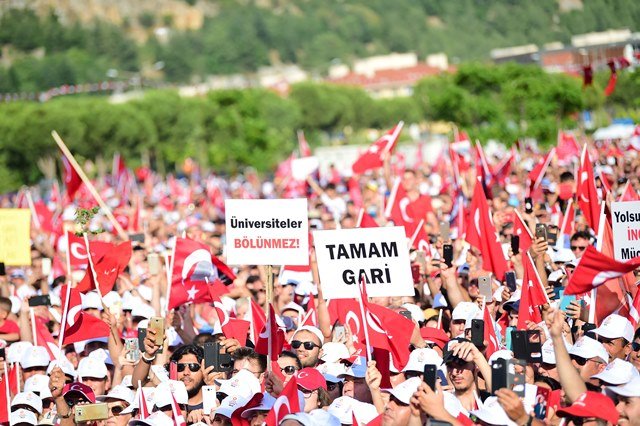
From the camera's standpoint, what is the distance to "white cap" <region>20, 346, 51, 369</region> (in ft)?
35.3

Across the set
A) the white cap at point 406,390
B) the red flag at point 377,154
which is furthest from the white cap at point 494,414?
the red flag at point 377,154

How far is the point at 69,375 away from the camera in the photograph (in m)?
10.2

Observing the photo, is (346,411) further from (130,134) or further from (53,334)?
(130,134)

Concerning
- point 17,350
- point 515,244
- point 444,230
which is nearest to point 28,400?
point 17,350

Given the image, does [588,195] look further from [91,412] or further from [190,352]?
[91,412]

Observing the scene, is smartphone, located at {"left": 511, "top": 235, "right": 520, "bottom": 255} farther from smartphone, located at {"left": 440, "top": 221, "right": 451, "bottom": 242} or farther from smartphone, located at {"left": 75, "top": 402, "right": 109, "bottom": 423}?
smartphone, located at {"left": 75, "top": 402, "right": 109, "bottom": 423}

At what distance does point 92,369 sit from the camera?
1008 centimetres

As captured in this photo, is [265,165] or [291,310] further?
[265,165]

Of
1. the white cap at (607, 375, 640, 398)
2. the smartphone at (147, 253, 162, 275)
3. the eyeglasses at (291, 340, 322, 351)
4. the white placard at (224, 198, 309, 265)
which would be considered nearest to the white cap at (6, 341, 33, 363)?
the smartphone at (147, 253, 162, 275)

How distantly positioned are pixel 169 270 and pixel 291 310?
1289 millimetres

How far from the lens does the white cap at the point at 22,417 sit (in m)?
9.22

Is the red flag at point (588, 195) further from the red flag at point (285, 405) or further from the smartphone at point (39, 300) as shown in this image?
the red flag at point (285, 405)

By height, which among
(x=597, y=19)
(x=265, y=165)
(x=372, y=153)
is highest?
(x=597, y=19)

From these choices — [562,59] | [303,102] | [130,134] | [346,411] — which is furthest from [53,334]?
[303,102]
